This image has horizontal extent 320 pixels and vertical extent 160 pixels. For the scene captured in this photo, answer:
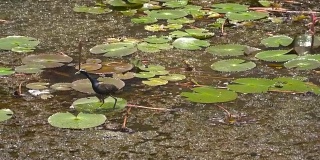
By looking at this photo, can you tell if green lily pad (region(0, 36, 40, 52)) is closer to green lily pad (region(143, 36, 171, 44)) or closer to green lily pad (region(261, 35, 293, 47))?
green lily pad (region(143, 36, 171, 44))

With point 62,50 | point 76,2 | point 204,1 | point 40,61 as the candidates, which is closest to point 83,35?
point 62,50

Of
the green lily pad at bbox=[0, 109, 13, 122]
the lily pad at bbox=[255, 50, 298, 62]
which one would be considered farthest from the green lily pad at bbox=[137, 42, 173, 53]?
the green lily pad at bbox=[0, 109, 13, 122]

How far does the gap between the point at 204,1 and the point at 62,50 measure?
1122mm

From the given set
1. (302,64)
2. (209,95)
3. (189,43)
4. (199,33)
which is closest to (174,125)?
(209,95)

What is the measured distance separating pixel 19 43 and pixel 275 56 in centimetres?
106

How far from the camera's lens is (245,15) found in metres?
3.33

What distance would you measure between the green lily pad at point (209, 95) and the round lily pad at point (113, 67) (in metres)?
0.34

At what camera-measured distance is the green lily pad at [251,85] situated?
239cm

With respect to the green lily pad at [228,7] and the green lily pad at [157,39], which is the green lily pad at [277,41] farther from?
the green lily pad at [228,7]

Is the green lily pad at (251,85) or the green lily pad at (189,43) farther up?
the green lily pad at (189,43)

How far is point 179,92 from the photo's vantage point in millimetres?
2414

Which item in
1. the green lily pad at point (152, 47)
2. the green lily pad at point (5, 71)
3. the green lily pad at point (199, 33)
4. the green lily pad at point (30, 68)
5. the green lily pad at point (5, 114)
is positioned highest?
the green lily pad at point (199, 33)

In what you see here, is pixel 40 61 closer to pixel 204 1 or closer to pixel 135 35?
pixel 135 35

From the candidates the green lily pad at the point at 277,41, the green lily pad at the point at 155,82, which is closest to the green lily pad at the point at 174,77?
the green lily pad at the point at 155,82
